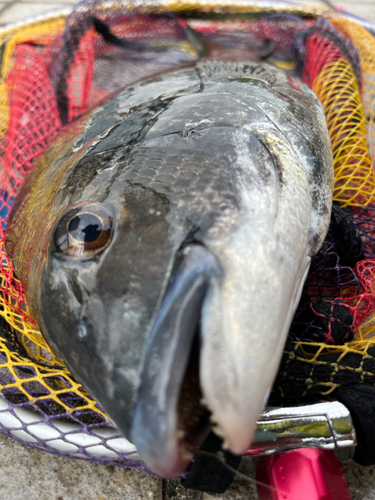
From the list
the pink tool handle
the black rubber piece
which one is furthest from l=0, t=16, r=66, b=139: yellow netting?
the pink tool handle

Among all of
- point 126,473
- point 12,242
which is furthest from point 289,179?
point 126,473

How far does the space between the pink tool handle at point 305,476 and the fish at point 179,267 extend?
43 cm

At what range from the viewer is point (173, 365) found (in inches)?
30.0

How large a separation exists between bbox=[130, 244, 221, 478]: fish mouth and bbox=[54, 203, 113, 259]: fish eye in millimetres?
209

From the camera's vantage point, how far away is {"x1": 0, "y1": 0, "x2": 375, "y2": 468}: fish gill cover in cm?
123

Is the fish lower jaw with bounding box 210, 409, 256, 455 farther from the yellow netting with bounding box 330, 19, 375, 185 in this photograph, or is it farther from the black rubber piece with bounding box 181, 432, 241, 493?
the yellow netting with bounding box 330, 19, 375, 185

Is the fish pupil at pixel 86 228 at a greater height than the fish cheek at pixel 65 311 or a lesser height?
greater

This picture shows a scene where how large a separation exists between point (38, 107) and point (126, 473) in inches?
77.2

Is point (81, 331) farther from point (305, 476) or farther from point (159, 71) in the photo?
point (159, 71)

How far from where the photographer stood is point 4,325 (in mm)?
1543

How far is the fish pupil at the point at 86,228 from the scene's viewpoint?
0.92 metres

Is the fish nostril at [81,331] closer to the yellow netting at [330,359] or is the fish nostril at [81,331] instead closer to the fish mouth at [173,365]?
the fish mouth at [173,365]

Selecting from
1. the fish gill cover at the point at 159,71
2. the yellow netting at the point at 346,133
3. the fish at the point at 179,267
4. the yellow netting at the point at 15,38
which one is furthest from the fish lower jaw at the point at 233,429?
the yellow netting at the point at 15,38

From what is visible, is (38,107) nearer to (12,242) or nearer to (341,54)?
(12,242)
